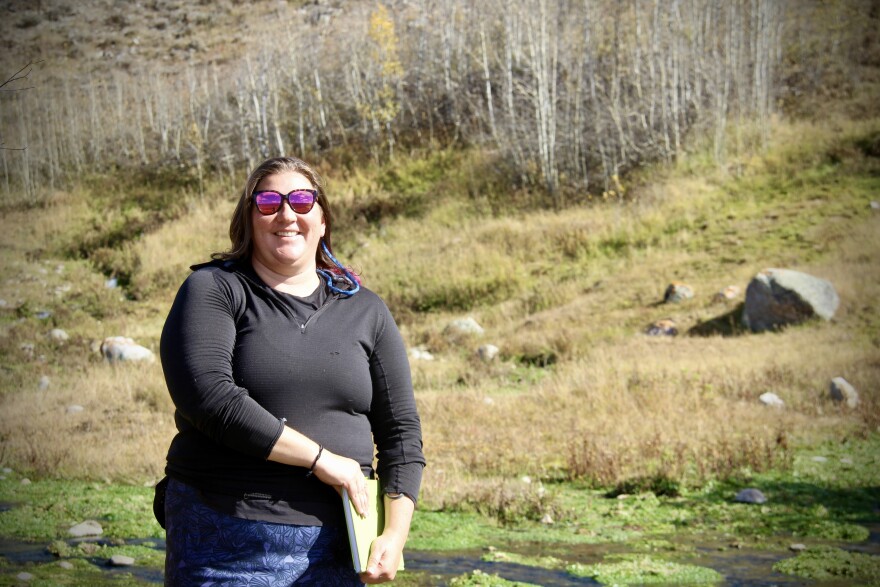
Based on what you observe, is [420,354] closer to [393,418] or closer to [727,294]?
[727,294]

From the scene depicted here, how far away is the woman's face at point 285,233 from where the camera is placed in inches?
87.9

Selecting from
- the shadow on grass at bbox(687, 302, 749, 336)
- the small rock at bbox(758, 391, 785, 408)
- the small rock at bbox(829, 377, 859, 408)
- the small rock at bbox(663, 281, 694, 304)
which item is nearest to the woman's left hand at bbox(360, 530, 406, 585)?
the small rock at bbox(758, 391, 785, 408)

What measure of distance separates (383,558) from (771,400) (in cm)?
962

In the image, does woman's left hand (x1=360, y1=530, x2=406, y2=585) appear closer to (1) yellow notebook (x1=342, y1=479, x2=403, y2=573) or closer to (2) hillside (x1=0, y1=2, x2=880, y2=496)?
(1) yellow notebook (x1=342, y1=479, x2=403, y2=573)

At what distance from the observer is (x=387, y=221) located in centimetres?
2741

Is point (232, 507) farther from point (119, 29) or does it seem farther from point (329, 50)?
point (119, 29)

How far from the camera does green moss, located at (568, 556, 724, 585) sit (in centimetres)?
539

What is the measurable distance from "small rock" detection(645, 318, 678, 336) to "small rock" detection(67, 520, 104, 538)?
11.6m

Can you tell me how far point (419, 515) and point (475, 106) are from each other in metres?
27.5

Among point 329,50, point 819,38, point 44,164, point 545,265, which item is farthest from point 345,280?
point 329,50

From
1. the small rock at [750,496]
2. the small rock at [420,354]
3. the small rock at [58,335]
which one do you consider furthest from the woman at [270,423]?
the small rock at [58,335]

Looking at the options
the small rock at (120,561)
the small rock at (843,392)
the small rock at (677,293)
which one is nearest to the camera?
the small rock at (120,561)

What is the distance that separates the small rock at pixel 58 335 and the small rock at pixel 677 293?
1238 centimetres

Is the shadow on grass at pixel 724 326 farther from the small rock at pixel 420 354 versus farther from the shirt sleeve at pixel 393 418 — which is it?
the shirt sleeve at pixel 393 418
